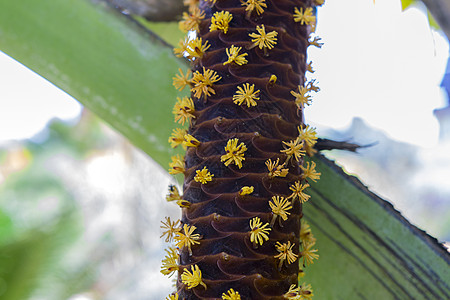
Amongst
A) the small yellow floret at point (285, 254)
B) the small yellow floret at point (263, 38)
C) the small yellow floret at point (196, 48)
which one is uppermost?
the small yellow floret at point (196, 48)

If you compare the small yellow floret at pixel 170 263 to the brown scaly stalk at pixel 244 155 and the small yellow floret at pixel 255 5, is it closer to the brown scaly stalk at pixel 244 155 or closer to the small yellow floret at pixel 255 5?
the brown scaly stalk at pixel 244 155

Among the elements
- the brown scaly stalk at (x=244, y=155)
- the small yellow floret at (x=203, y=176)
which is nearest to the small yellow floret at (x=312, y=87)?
the brown scaly stalk at (x=244, y=155)

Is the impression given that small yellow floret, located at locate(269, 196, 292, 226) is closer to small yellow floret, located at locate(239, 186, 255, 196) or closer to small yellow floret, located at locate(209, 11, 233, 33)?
small yellow floret, located at locate(239, 186, 255, 196)

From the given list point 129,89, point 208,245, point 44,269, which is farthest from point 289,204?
point 44,269

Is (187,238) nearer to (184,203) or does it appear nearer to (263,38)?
(184,203)

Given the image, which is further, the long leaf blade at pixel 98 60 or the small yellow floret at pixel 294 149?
the long leaf blade at pixel 98 60

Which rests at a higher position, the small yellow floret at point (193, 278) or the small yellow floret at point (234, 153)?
the small yellow floret at point (234, 153)

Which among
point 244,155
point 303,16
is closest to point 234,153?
point 244,155

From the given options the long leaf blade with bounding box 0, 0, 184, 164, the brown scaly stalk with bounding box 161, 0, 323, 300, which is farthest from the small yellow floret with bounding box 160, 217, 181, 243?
the long leaf blade with bounding box 0, 0, 184, 164
